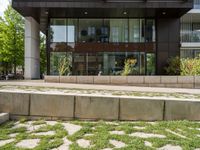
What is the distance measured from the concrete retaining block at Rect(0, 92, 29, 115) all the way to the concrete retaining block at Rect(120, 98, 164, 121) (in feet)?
7.41

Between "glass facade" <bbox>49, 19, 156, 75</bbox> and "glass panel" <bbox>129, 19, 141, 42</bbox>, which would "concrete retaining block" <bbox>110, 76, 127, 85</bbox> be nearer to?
"glass facade" <bbox>49, 19, 156, 75</bbox>

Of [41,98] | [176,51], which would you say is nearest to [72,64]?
[176,51]

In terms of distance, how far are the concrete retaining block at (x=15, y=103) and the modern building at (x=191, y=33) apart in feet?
88.2

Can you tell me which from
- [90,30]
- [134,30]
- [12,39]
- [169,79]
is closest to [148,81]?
[169,79]

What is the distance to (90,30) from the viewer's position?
82.0 ft

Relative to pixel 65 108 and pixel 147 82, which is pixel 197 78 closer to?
pixel 147 82

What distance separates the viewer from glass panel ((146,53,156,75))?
25112 millimetres

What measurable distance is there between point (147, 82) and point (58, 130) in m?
11.2

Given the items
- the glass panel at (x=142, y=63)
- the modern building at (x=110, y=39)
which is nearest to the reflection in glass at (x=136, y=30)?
the modern building at (x=110, y=39)

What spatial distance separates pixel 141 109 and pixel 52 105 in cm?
207

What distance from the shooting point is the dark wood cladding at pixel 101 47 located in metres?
24.5

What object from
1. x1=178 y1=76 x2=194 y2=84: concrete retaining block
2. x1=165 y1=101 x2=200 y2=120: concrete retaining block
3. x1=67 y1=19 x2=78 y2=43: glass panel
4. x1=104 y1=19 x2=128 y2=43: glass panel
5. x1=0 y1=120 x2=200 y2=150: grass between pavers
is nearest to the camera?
x1=0 y1=120 x2=200 y2=150: grass between pavers

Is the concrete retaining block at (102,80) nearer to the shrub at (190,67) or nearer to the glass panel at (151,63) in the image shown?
the shrub at (190,67)

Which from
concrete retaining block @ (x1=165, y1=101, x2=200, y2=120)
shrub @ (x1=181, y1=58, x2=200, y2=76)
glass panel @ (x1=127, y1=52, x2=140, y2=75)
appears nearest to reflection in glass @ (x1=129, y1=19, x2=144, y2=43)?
glass panel @ (x1=127, y1=52, x2=140, y2=75)
